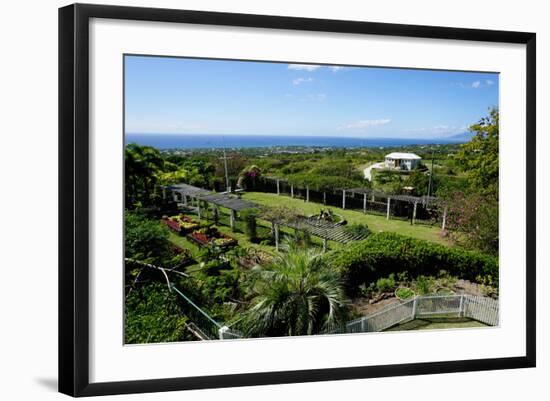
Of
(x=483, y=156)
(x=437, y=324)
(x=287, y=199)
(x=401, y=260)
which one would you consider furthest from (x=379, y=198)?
(x=437, y=324)

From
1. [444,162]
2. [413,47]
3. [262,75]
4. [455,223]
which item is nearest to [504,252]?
[455,223]

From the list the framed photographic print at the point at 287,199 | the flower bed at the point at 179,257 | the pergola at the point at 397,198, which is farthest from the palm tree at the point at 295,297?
the pergola at the point at 397,198

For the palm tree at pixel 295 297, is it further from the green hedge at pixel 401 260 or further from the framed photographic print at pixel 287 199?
the green hedge at pixel 401 260

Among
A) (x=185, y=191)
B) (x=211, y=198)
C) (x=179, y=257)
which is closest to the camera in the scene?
(x=179, y=257)

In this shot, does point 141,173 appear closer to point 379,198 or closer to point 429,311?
point 379,198

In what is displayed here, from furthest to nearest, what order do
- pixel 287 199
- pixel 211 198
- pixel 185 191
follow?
pixel 287 199 → pixel 211 198 → pixel 185 191
